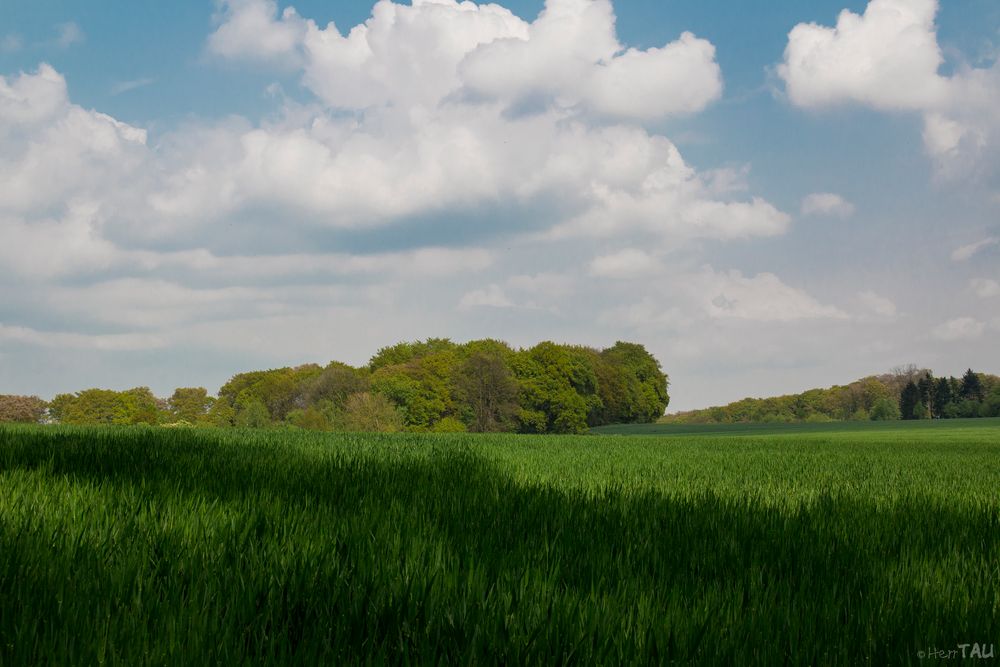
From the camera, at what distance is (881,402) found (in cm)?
10188

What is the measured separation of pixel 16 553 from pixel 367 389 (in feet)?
256

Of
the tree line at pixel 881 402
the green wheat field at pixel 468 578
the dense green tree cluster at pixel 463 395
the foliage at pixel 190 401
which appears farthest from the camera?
the foliage at pixel 190 401

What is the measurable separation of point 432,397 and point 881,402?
6668cm

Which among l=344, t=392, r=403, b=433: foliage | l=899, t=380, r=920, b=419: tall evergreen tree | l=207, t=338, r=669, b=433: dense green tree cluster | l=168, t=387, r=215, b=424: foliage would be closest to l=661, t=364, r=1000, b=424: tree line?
l=899, t=380, r=920, b=419: tall evergreen tree

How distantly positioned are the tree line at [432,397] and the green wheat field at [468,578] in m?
56.1

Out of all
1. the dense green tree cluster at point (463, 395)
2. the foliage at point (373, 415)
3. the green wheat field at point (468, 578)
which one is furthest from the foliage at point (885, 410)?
the green wheat field at point (468, 578)

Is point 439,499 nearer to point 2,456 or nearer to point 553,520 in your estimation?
point 553,520

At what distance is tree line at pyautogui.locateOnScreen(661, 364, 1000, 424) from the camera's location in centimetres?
9869

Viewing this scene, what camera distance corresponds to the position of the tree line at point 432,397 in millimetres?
74125


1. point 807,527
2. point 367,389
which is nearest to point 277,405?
point 367,389

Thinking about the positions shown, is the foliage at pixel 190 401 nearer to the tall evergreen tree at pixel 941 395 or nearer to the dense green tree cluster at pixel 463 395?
the dense green tree cluster at pixel 463 395

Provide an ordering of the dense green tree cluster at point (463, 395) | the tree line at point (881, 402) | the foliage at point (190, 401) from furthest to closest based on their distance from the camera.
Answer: the foliage at point (190, 401) → the tree line at point (881, 402) → the dense green tree cluster at point (463, 395)

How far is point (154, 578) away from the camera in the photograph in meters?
3.09

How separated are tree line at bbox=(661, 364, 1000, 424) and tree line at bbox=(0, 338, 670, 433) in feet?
84.3
